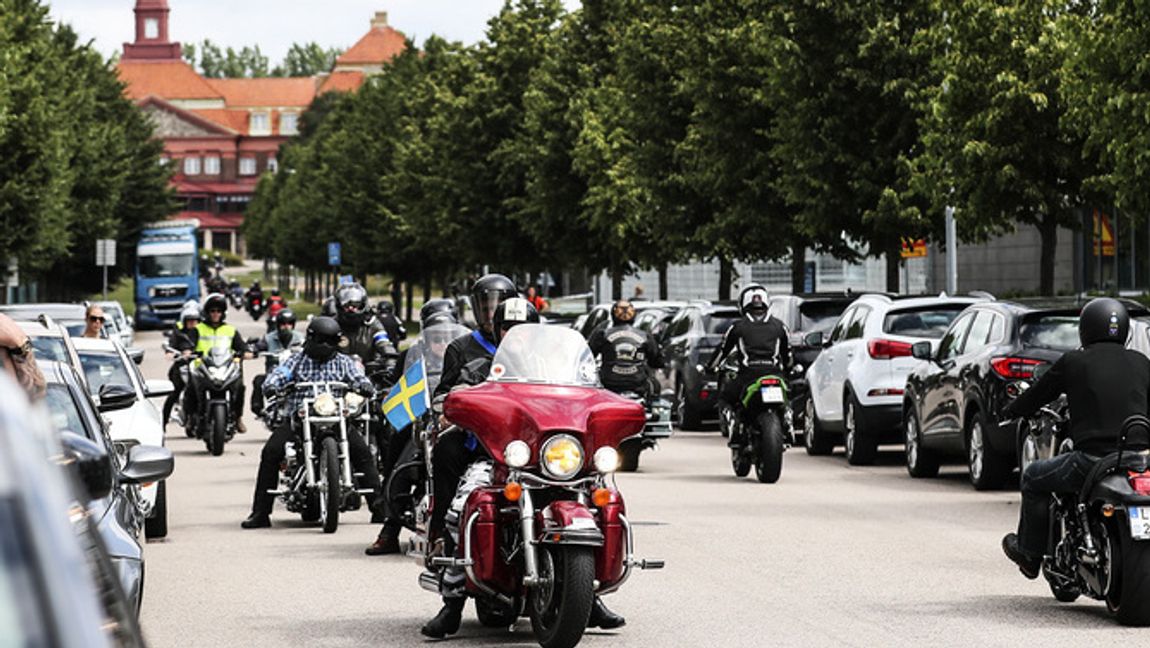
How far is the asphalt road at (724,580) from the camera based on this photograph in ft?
32.3

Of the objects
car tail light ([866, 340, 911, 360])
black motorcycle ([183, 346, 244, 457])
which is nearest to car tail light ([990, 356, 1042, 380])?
car tail light ([866, 340, 911, 360])

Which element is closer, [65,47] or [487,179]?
[487,179]

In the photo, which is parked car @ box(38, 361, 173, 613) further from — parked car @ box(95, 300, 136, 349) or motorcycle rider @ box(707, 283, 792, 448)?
parked car @ box(95, 300, 136, 349)

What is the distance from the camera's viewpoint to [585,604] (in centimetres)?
881

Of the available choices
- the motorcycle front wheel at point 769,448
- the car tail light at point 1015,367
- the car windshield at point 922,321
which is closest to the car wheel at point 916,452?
the motorcycle front wheel at point 769,448

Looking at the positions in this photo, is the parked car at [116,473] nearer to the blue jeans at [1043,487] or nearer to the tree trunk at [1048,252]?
the blue jeans at [1043,487]

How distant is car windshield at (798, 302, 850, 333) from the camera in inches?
1019

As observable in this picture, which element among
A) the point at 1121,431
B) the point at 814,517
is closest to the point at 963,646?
the point at 1121,431

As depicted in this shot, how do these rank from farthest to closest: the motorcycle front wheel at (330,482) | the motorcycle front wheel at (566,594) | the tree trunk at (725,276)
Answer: the tree trunk at (725,276) < the motorcycle front wheel at (330,482) < the motorcycle front wheel at (566,594)

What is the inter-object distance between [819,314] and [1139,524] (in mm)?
16289

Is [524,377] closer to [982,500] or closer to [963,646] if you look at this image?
[963,646]

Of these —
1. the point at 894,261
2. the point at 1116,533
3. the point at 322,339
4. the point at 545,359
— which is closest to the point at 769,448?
the point at 322,339

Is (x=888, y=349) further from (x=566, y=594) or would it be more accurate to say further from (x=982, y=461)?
(x=566, y=594)

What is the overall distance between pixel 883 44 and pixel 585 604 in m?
27.1
